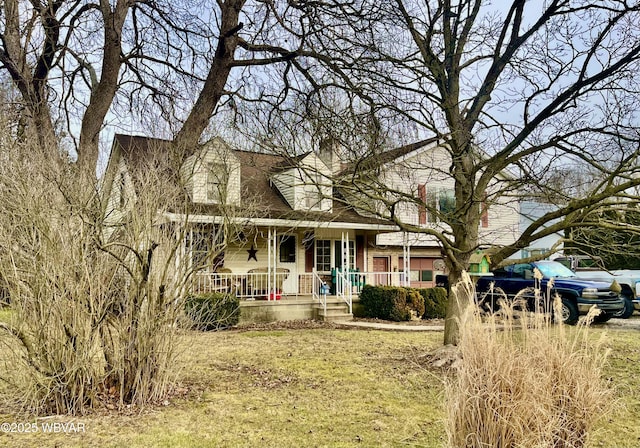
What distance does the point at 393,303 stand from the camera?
577 inches

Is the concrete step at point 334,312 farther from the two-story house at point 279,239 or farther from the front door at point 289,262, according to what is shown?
the front door at point 289,262

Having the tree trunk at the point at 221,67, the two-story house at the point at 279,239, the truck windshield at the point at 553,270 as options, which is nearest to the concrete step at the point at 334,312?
the two-story house at the point at 279,239

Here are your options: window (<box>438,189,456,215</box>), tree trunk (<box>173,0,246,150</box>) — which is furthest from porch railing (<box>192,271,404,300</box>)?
tree trunk (<box>173,0,246,150</box>)

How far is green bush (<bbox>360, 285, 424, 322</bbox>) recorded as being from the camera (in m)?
14.6

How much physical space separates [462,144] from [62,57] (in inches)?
417

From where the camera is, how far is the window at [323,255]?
17922 millimetres

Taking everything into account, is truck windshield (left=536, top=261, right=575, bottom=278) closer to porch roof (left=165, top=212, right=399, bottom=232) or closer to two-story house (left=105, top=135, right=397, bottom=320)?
porch roof (left=165, top=212, right=399, bottom=232)

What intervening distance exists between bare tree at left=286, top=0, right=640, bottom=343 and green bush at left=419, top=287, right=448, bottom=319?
23.6 ft

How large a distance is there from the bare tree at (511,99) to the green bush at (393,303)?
21.1 feet

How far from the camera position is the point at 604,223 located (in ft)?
21.7

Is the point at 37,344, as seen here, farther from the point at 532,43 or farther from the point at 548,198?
the point at 532,43

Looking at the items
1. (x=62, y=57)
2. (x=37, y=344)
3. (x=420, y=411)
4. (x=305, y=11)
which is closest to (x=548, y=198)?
(x=420, y=411)

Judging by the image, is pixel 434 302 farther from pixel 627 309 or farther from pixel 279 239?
pixel 627 309

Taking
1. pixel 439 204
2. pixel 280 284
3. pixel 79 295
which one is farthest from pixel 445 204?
pixel 79 295
